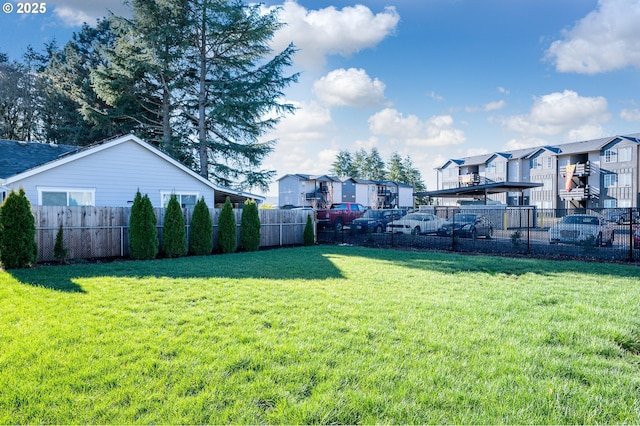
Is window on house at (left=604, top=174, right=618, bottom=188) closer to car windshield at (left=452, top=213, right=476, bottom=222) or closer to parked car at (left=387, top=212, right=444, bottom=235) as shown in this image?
car windshield at (left=452, top=213, right=476, bottom=222)

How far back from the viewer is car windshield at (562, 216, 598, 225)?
39.3 feet

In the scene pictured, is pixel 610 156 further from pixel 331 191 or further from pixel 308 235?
pixel 308 235

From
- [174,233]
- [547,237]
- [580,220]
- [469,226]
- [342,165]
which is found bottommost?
[547,237]

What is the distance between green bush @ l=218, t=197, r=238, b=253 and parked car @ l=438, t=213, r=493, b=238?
912 centimetres

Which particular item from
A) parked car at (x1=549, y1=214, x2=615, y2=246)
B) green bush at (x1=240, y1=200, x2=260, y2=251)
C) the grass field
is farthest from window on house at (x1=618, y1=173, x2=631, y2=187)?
green bush at (x1=240, y1=200, x2=260, y2=251)

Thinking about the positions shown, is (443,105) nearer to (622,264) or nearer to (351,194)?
(622,264)

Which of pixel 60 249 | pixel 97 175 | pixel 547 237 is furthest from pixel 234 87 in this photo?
pixel 547 237

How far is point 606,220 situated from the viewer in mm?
11695

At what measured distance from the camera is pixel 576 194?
3591 centimetres

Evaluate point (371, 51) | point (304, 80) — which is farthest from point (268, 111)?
point (371, 51)

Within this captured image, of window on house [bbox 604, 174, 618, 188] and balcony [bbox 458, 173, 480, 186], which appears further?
balcony [bbox 458, 173, 480, 186]

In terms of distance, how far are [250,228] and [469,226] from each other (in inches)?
368

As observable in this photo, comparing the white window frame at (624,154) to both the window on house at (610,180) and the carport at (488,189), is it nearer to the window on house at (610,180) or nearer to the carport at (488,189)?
the window on house at (610,180)

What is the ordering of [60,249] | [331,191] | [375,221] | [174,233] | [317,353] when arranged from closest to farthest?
1. [317,353]
2. [60,249]
3. [174,233]
4. [375,221]
5. [331,191]
